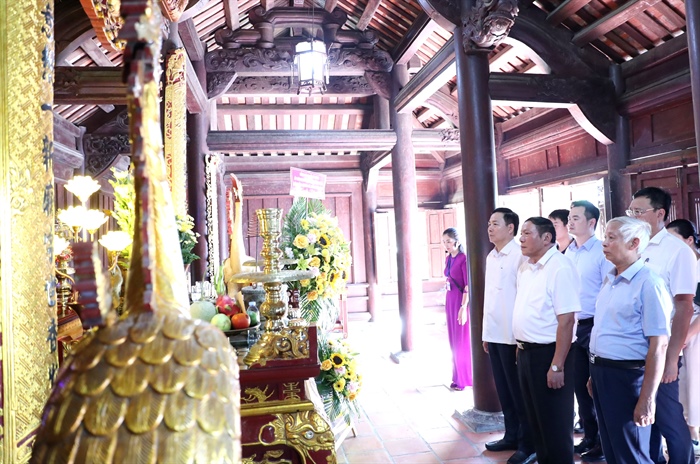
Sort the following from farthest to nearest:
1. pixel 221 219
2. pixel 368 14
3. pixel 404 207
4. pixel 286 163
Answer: pixel 286 163, pixel 221 219, pixel 404 207, pixel 368 14

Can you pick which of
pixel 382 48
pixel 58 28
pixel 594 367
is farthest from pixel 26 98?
pixel 382 48

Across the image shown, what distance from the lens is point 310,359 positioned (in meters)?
2.06

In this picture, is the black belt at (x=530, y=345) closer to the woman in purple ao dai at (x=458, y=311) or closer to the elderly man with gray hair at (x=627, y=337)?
the elderly man with gray hair at (x=627, y=337)

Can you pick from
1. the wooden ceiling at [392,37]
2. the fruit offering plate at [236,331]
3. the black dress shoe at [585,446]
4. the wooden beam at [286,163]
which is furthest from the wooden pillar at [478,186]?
the wooden beam at [286,163]

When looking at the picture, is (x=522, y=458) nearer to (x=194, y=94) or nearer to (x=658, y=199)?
(x=658, y=199)

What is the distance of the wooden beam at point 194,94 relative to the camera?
4.67 m

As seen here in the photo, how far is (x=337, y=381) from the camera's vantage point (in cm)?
326

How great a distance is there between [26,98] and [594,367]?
99.1 inches

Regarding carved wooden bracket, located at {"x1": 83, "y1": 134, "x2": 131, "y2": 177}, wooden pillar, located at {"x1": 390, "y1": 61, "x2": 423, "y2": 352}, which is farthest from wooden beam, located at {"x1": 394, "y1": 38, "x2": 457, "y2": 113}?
carved wooden bracket, located at {"x1": 83, "y1": 134, "x2": 131, "y2": 177}

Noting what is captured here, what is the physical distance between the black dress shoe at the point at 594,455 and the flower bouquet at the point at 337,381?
148 centimetres

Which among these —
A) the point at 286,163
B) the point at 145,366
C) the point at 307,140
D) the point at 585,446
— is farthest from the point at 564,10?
the point at 286,163

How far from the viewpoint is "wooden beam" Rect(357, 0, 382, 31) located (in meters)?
5.91

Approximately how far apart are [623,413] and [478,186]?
2084mm

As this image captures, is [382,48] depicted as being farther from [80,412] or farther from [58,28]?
[80,412]
